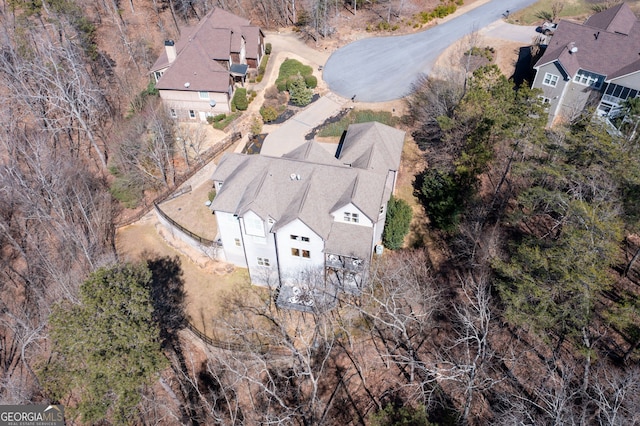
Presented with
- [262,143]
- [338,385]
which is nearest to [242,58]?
[262,143]

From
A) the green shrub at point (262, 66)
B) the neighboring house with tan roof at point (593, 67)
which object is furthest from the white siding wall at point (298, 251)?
the green shrub at point (262, 66)

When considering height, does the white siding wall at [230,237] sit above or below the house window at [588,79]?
below

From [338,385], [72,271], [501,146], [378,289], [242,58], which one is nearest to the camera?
[338,385]

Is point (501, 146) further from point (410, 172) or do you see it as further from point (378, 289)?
point (378, 289)

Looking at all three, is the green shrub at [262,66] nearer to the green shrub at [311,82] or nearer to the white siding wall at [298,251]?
the green shrub at [311,82]

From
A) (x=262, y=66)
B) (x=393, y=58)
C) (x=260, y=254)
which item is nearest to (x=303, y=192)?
(x=260, y=254)

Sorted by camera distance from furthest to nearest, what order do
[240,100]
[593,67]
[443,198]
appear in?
[240,100] → [593,67] → [443,198]

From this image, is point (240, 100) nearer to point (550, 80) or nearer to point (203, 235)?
point (203, 235)
